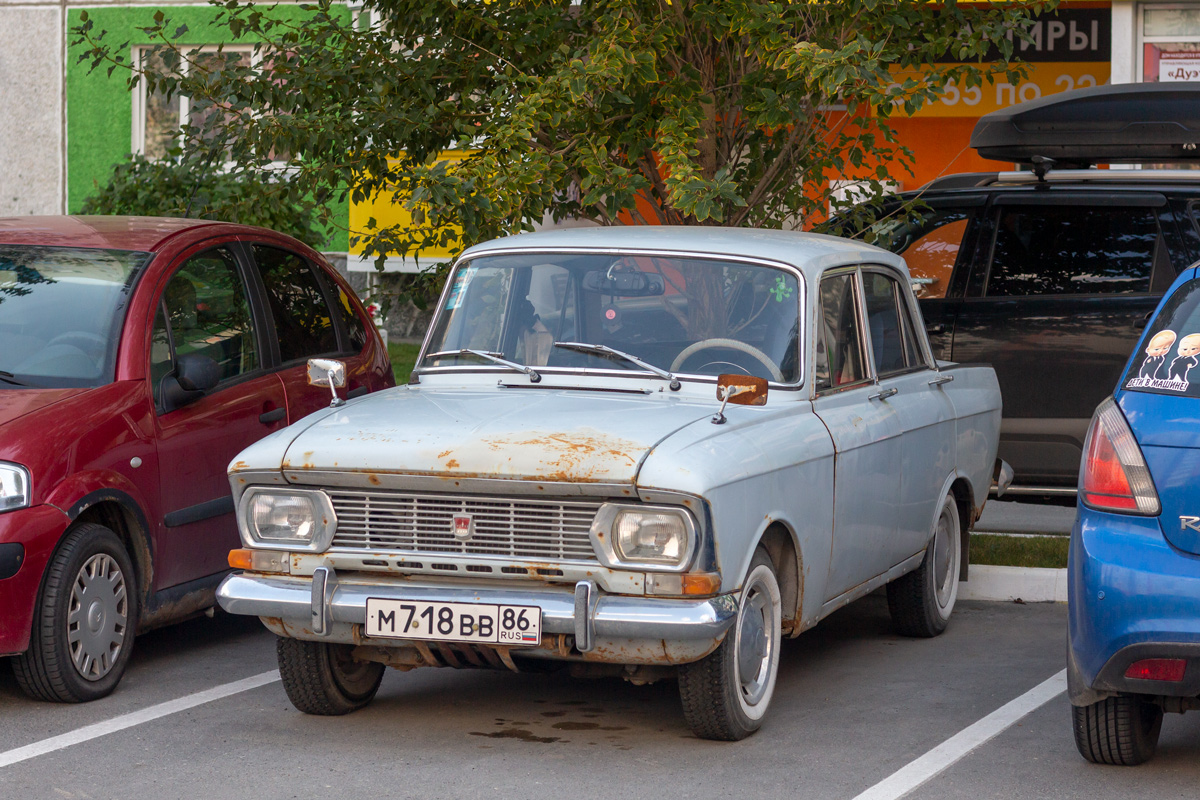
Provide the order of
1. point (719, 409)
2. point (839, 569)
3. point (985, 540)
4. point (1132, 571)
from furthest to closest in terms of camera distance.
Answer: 1. point (985, 540)
2. point (839, 569)
3. point (719, 409)
4. point (1132, 571)

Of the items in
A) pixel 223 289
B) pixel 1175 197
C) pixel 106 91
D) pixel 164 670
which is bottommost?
pixel 164 670

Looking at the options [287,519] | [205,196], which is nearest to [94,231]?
[205,196]

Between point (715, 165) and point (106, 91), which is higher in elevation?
point (106, 91)

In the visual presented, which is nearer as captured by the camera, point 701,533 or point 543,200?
point 701,533

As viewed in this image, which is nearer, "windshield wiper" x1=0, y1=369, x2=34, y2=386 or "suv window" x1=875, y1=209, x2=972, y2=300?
"windshield wiper" x1=0, y1=369, x2=34, y2=386

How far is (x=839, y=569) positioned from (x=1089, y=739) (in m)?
1.24

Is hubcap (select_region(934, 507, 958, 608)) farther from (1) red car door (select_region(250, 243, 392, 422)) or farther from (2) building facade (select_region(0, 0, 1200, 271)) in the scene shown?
(2) building facade (select_region(0, 0, 1200, 271))

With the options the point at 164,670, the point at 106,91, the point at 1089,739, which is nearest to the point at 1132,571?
the point at 1089,739

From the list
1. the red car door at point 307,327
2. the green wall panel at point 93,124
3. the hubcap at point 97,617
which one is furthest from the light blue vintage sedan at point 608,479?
the green wall panel at point 93,124

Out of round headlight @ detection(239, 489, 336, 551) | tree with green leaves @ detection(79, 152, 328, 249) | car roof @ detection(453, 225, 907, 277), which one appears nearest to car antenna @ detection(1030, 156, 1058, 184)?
car roof @ detection(453, 225, 907, 277)

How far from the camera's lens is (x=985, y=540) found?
916cm

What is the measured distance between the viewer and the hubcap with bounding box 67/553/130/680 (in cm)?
593

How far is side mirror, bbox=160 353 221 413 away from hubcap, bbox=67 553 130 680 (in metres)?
0.75

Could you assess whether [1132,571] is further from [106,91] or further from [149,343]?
[106,91]
